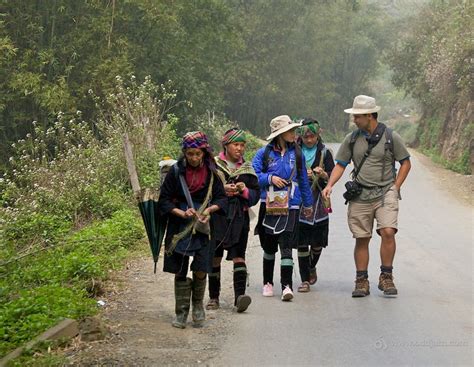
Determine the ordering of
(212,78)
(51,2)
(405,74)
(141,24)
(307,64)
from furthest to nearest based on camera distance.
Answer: (307,64)
(405,74)
(212,78)
(141,24)
(51,2)

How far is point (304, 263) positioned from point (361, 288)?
0.78 meters

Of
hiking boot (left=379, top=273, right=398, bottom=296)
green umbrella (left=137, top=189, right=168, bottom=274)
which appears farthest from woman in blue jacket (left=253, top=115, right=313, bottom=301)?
green umbrella (left=137, top=189, right=168, bottom=274)

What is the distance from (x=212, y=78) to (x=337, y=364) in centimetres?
3373

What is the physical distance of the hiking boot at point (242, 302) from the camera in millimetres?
7980

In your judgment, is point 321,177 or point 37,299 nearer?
point 37,299

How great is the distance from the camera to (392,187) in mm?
8938

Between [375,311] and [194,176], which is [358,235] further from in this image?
[194,176]

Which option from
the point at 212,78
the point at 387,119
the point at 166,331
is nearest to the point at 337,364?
the point at 166,331

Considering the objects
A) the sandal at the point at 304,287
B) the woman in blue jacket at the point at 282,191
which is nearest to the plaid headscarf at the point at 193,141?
the woman in blue jacket at the point at 282,191

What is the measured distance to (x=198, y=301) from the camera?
757 centimetres

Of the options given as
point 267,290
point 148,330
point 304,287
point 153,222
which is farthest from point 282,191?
point 148,330

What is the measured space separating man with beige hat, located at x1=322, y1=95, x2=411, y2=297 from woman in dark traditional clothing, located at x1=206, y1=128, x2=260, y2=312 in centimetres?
119

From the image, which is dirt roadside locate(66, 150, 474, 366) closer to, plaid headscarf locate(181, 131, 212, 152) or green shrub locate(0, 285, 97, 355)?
green shrub locate(0, 285, 97, 355)

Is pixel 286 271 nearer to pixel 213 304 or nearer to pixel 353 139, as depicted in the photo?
pixel 213 304
